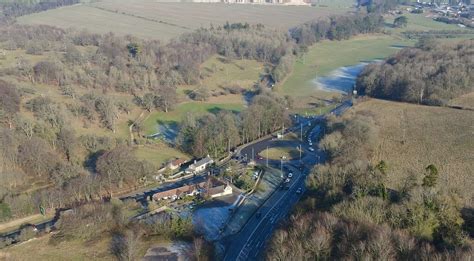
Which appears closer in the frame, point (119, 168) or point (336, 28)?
point (119, 168)

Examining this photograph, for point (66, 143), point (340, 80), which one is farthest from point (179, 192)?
point (340, 80)

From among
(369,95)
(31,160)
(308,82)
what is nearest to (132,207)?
(31,160)

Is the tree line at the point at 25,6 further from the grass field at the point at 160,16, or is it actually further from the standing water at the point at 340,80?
the standing water at the point at 340,80

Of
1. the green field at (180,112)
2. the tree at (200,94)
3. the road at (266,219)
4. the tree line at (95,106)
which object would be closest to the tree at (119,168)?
the tree line at (95,106)

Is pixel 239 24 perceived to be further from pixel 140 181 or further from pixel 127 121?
pixel 140 181

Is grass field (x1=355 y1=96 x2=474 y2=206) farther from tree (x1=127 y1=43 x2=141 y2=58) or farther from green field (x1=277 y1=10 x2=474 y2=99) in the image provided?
tree (x1=127 y1=43 x2=141 y2=58)

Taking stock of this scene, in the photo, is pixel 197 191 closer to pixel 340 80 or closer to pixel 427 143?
pixel 427 143

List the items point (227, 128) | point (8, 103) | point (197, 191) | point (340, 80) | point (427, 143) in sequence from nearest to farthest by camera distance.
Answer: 1. point (197, 191)
2. point (427, 143)
3. point (227, 128)
4. point (8, 103)
5. point (340, 80)
